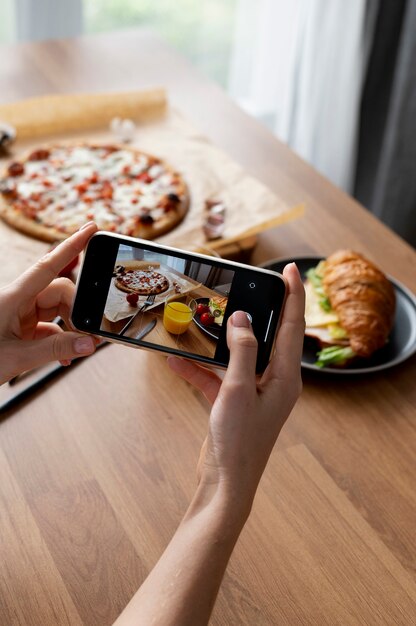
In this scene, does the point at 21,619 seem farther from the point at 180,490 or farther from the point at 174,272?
the point at 174,272

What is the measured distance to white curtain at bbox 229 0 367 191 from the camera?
110 inches

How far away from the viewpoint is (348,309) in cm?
134

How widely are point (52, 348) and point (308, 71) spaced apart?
7.18ft

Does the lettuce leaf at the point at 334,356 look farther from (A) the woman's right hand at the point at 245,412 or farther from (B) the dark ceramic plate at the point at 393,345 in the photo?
(A) the woman's right hand at the point at 245,412

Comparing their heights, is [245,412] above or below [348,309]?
above

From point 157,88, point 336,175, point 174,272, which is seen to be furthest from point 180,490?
point 336,175

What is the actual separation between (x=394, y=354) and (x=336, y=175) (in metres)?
1.80

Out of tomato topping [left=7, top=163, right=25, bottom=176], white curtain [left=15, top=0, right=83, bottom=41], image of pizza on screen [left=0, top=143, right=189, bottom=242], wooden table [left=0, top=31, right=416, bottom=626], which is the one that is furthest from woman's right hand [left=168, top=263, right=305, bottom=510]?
white curtain [left=15, top=0, right=83, bottom=41]

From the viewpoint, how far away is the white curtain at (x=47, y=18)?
9.43 ft

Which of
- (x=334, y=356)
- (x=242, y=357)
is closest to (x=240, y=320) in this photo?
(x=242, y=357)

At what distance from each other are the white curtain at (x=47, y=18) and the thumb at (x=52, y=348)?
222cm

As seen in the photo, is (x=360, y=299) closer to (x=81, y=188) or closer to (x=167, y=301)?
(x=167, y=301)

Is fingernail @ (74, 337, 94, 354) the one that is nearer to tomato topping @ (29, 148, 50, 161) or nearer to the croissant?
the croissant

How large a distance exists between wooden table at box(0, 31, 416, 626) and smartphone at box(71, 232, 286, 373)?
0.74 ft
